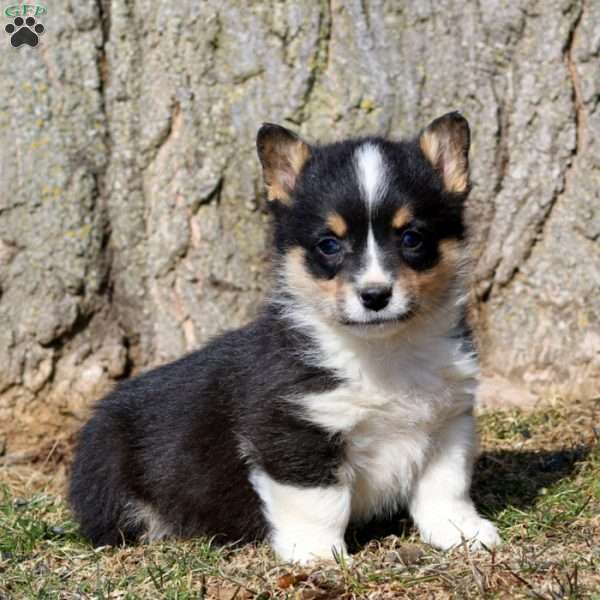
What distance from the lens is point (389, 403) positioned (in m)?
4.55

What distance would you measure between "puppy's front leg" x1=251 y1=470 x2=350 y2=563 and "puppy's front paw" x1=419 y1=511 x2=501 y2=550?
437mm

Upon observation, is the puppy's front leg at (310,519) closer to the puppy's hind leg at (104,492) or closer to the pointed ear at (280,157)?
the puppy's hind leg at (104,492)

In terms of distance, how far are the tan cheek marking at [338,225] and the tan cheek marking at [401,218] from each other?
201 millimetres

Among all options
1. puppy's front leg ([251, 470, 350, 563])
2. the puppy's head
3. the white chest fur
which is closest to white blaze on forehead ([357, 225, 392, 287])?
the puppy's head

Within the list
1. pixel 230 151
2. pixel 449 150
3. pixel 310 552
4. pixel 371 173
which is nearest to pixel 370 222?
pixel 371 173

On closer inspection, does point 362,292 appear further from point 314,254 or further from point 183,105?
point 183,105

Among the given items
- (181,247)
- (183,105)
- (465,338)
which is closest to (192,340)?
(181,247)

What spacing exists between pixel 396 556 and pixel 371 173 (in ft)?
5.20

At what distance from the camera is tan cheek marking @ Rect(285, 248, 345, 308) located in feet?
14.8

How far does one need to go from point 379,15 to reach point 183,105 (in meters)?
1.29

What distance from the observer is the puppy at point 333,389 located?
14.6 feet

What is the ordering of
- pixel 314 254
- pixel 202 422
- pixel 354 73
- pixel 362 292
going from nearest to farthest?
pixel 362 292 < pixel 314 254 < pixel 202 422 < pixel 354 73

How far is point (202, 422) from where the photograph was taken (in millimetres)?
4992
